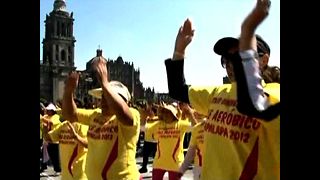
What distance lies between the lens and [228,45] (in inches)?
135

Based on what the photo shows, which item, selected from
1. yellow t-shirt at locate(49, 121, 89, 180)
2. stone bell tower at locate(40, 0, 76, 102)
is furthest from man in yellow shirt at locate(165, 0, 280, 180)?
stone bell tower at locate(40, 0, 76, 102)

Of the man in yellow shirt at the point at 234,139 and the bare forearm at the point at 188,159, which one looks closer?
the man in yellow shirt at the point at 234,139

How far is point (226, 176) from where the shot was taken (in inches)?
134

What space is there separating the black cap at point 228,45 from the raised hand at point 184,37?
0.91ft

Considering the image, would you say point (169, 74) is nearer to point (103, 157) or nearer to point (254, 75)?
point (254, 75)

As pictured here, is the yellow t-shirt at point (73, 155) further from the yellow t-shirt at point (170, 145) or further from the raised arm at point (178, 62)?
the raised arm at point (178, 62)

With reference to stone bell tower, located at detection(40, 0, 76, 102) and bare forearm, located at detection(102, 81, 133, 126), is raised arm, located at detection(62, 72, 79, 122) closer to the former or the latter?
bare forearm, located at detection(102, 81, 133, 126)

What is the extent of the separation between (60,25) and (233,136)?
303ft

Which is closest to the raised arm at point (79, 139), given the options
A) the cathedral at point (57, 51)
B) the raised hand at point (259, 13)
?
the raised hand at point (259, 13)

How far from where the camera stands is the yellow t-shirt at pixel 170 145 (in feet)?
32.9

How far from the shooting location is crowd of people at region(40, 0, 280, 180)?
2.52 meters

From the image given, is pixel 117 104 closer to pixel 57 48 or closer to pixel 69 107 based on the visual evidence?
pixel 69 107
